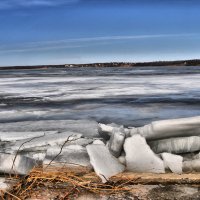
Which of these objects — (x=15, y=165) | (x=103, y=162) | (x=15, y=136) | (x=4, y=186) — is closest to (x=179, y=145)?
(x=103, y=162)

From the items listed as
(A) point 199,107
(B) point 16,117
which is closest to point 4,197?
(B) point 16,117

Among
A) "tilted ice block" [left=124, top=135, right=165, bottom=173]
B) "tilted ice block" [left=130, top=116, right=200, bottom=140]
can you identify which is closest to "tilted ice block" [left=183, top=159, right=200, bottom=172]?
"tilted ice block" [left=124, top=135, right=165, bottom=173]

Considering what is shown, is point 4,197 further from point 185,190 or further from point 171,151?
point 171,151

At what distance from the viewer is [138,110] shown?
741 cm

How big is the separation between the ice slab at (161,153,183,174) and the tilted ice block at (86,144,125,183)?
1.10 ft

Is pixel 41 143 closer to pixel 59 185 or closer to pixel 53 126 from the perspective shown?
pixel 59 185

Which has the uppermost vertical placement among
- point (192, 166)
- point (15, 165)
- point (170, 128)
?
point (170, 128)

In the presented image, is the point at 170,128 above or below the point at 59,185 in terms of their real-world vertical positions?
above

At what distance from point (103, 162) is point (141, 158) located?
A: 30 cm

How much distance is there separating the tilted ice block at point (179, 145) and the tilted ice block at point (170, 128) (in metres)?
0.06

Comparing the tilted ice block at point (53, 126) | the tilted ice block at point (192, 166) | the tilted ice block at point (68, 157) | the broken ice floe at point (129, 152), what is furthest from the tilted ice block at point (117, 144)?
the tilted ice block at point (53, 126)

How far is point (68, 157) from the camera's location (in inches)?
132

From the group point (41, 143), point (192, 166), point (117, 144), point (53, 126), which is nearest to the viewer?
point (192, 166)

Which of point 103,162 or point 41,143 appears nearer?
point 103,162
